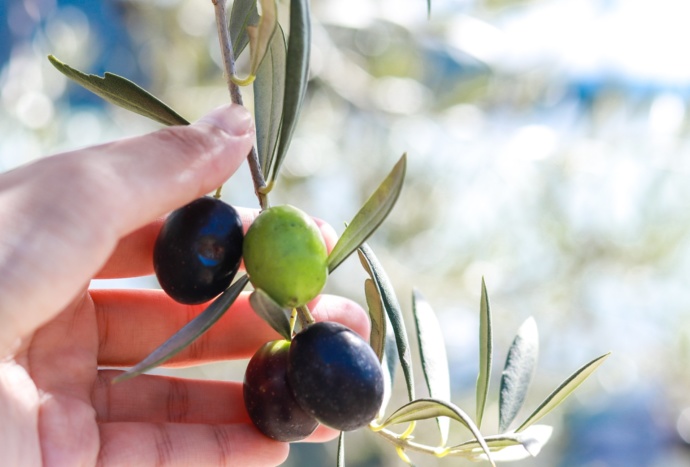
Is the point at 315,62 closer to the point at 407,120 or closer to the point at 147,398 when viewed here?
the point at 407,120

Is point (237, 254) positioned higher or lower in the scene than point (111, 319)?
higher

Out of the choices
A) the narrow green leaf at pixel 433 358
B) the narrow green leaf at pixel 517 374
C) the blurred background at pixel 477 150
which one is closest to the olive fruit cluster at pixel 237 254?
the narrow green leaf at pixel 433 358

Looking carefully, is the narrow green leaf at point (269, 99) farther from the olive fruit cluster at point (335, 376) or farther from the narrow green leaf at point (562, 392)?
the narrow green leaf at point (562, 392)

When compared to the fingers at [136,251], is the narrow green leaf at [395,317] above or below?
above

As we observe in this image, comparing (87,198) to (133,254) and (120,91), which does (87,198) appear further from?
(133,254)

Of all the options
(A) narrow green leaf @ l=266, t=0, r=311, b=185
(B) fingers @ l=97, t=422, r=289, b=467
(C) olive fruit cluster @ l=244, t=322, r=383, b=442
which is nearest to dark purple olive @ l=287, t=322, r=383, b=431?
(C) olive fruit cluster @ l=244, t=322, r=383, b=442

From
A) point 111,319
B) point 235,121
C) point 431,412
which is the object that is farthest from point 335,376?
point 111,319

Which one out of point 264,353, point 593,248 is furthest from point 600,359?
point 593,248
